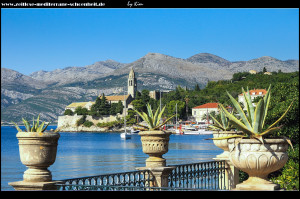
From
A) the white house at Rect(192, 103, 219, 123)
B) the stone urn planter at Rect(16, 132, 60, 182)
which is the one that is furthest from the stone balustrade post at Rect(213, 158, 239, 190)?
the white house at Rect(192, 103, 219, 123)

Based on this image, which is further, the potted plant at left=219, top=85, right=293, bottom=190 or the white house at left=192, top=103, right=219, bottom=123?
the white house at left=192, top=103, right=219, bottom=123

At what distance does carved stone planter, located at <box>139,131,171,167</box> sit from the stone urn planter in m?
2.89

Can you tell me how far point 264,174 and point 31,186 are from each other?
342 centimetres

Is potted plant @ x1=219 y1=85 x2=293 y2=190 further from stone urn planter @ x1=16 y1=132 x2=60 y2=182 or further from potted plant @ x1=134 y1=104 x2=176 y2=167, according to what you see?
potted plant @ x1=134 y1=104 x2=176 y2=167

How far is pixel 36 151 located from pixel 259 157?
3.34 metres

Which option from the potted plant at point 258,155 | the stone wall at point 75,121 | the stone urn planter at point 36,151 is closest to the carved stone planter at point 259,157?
the potted plant at point 258,155

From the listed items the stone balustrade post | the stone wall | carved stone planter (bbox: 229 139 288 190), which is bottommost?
the stone balustrade post

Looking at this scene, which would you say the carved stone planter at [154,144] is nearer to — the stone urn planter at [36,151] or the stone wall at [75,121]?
the stone urn planter at [36,151]

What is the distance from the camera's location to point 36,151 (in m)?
7.48

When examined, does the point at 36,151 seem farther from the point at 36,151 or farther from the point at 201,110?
the point at 201,110

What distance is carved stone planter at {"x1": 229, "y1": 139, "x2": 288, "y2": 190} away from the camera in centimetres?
614

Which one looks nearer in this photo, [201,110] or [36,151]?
[36,151]

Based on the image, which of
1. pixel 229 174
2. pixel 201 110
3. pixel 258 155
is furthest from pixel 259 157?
pixel 201 110
